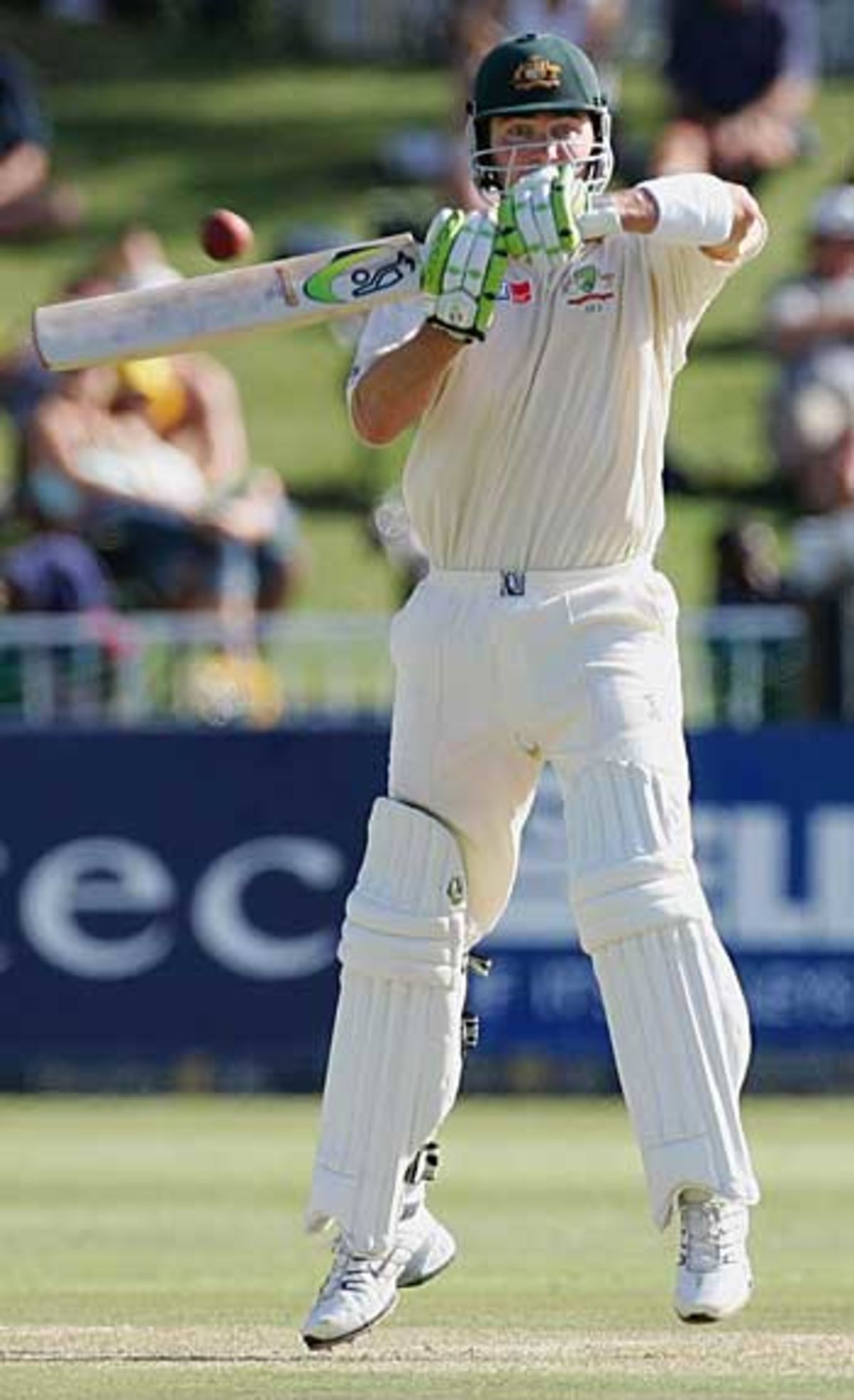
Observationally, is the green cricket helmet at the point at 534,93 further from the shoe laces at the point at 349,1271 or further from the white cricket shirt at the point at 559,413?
the shoe laces at the point at 349,1271

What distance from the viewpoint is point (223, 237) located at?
19.4 feet

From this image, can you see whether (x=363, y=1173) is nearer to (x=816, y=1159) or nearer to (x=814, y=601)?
(x=816, y=1159)

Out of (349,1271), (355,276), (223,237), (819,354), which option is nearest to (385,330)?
(355,276)

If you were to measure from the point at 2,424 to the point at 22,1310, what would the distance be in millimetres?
9370

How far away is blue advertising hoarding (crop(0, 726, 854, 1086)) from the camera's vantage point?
1151 cm

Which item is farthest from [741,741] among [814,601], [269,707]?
[269,707]

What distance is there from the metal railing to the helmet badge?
6.09 meters

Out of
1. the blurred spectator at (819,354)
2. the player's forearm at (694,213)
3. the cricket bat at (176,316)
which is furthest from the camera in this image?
the blurred spectator at (819,354)

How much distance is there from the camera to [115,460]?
13109 mm

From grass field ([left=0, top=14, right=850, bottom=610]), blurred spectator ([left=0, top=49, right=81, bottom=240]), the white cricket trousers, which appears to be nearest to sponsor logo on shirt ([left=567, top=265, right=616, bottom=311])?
the white cricket trousers

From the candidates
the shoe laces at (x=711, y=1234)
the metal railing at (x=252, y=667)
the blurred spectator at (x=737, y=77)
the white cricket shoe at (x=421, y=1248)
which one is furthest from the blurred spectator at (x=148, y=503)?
the shoe laces at (x=711, y=1234)

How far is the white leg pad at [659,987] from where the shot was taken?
225 inches

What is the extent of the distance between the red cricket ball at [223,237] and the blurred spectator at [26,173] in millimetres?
9914

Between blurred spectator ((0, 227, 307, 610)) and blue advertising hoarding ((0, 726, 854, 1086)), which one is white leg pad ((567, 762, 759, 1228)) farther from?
blurred spectator ((0, 227, 307, 610))
